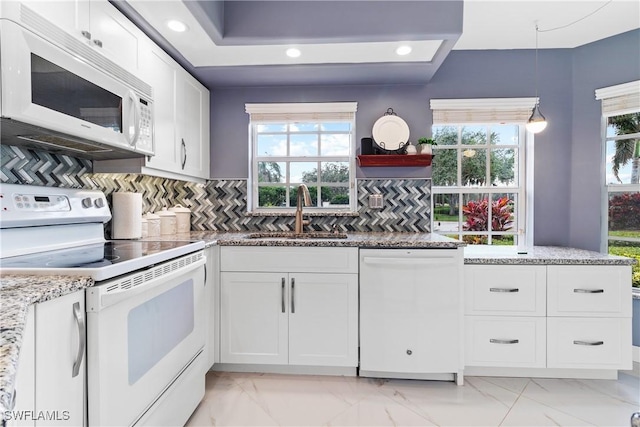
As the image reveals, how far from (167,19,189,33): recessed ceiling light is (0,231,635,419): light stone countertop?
1.27 metres

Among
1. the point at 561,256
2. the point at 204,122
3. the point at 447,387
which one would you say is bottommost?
the point at 447,387

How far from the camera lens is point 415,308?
2139 mm

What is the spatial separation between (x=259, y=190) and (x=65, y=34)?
1.86 metres

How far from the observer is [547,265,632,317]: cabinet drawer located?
215cm

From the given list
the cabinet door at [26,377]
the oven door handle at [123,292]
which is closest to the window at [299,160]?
the oven door handle at [123,292]

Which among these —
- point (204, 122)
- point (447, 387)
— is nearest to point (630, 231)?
point (447, 387)

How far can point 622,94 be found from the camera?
2.55 m

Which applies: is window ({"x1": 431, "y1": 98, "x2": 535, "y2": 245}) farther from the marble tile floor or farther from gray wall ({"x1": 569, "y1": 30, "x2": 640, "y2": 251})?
the marble tile floor

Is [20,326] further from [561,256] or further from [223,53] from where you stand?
[561,256]

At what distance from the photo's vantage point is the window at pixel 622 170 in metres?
2.55

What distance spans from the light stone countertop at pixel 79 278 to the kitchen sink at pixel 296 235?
1.22 feet

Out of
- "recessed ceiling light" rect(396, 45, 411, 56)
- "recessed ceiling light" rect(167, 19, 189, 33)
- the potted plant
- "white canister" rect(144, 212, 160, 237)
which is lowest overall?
"white canister" rect(144, 212, 160, 237)

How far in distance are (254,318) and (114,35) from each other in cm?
179

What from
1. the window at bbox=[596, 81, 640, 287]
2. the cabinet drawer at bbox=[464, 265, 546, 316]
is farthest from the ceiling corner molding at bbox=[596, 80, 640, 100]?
the cabinet drawer at bbox=[464, 265, 546, 316]
